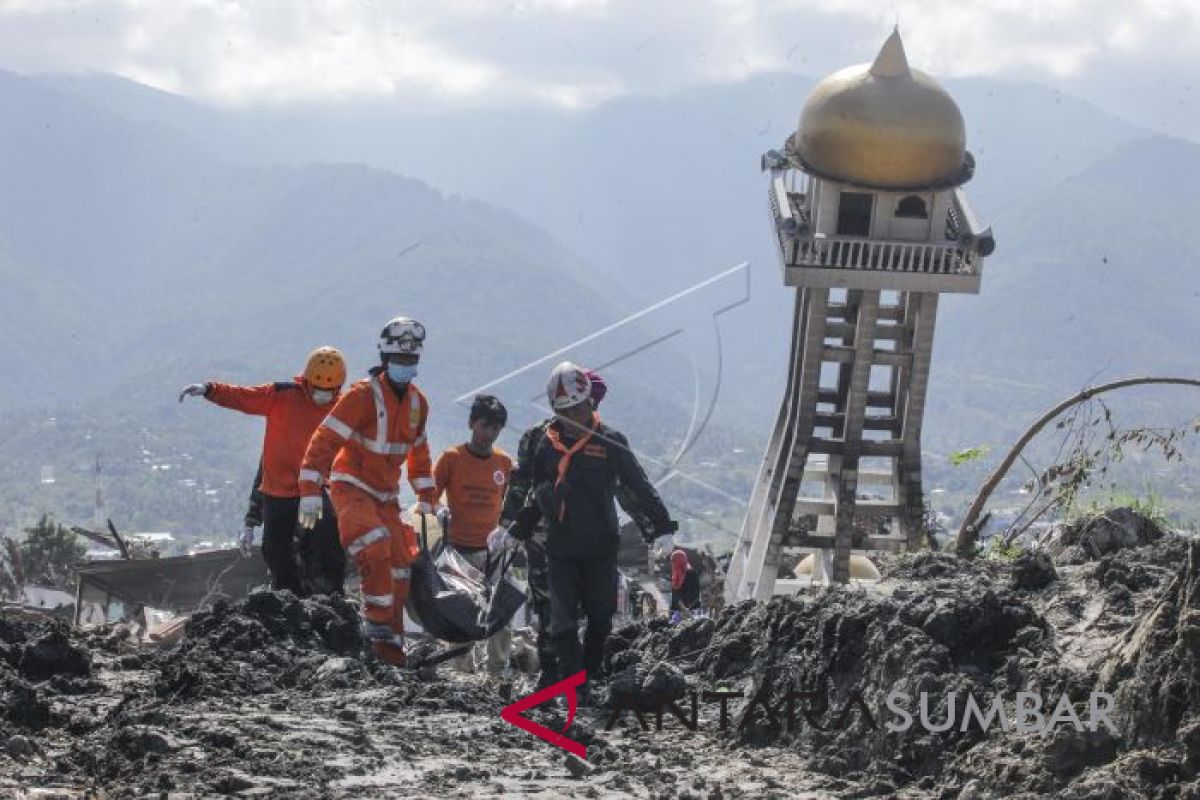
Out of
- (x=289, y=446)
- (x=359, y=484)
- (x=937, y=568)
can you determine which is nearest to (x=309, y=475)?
(x=359, y=484)

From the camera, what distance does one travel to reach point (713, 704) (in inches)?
454

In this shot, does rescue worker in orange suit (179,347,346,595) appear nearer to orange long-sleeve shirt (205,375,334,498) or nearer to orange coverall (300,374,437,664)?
orange long-sleeve shirt (205,375,334,498)

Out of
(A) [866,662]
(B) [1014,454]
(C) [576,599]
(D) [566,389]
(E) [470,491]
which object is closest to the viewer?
(A) [866,662]

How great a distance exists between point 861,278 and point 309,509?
53.1 ft

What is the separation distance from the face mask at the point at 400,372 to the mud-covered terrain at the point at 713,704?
1.70 meters

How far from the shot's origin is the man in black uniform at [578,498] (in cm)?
1171

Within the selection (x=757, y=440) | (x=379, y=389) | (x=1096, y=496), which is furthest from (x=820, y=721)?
(x=757, y=440)

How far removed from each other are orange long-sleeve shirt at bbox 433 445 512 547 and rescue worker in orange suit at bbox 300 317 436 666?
A: 146 cm

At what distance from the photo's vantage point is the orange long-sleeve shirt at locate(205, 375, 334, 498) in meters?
13.9

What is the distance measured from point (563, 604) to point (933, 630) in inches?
97.5

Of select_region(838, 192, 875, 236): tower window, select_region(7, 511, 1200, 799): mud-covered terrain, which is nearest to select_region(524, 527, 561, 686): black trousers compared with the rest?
select_region(7, 511, 1200, 799): mud-covered terrain

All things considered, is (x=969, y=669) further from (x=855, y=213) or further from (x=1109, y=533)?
(x=855, y=213)

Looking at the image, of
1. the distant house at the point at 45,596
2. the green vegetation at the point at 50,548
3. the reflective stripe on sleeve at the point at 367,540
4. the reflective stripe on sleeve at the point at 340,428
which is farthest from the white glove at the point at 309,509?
the green vegetation at the point at 50,548

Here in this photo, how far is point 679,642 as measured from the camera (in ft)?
42.0
